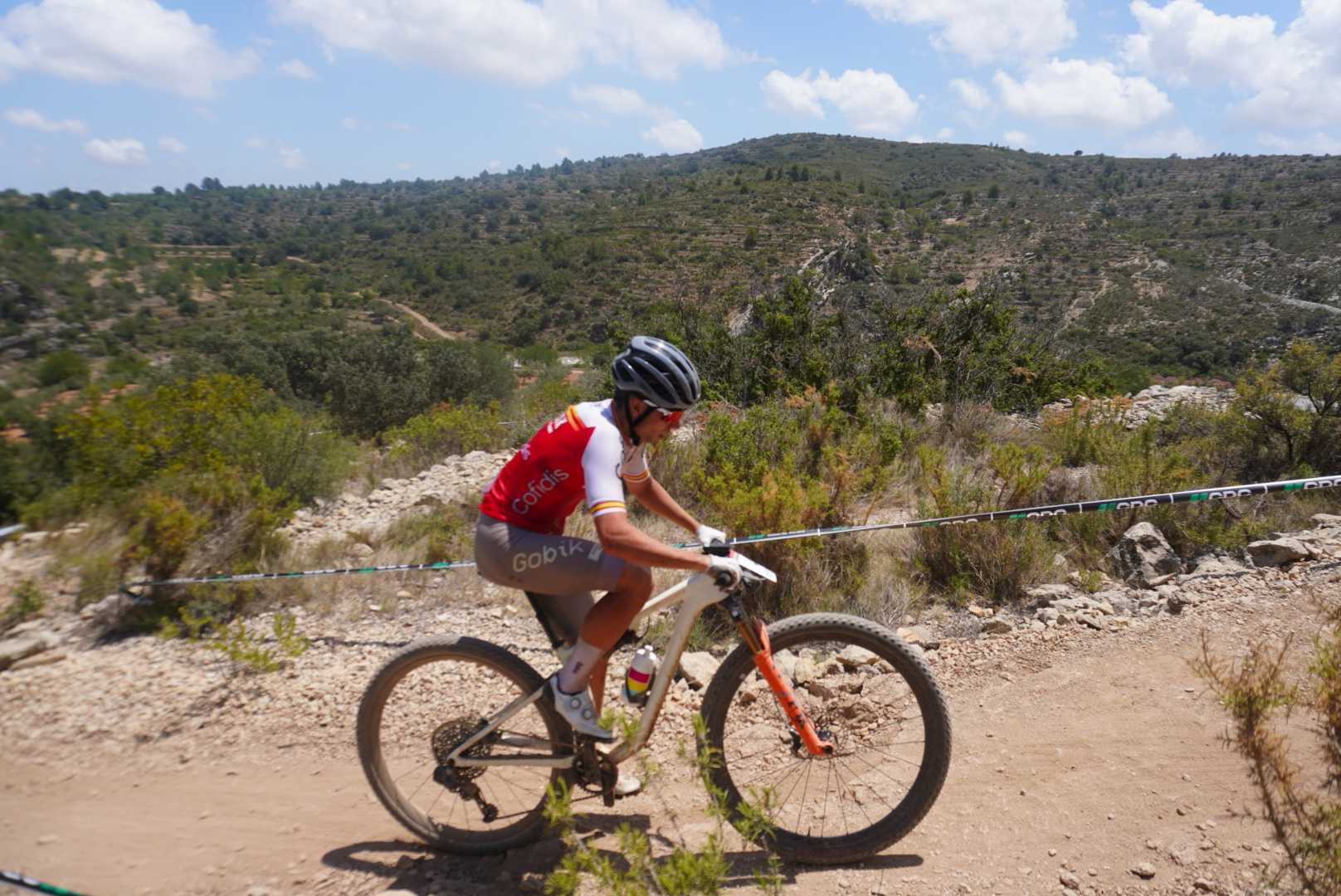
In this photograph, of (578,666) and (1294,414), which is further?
(1294,414)

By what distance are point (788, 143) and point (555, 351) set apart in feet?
246

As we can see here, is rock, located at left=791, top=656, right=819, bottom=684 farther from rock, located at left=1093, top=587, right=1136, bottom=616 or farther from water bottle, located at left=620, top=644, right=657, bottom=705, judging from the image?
rock, located at left=1093, top=587, right=1136, bottom=616

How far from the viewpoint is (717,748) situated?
282 centimetres

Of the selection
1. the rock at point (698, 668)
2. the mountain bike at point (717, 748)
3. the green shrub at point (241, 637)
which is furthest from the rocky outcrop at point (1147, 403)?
the green shrub at point (241, 637)

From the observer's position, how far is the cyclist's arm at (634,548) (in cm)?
238

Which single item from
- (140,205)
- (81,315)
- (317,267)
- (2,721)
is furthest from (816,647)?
(140,205)

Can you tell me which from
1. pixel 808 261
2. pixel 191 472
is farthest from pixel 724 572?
pixel 808 261

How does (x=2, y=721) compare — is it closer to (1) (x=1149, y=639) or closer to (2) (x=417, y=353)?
(1) (x=1149, y=639)

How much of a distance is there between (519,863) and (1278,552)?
16.9ft

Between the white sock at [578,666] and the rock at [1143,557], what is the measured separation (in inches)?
166

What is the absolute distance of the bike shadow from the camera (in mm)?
2787

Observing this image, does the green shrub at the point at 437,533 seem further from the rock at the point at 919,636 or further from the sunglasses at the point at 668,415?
the sunglasses at the point at 668,415

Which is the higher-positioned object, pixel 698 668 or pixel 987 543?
pixel 987 543

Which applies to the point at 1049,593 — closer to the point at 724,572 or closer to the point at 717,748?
the point at 717,748
